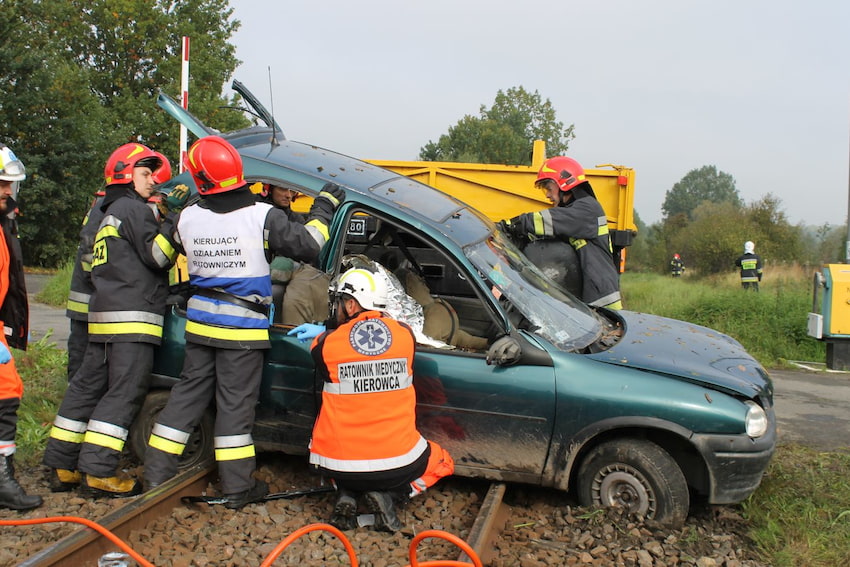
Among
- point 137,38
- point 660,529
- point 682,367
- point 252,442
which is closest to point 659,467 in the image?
point 660,529

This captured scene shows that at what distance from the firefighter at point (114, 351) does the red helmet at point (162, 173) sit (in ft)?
0.85

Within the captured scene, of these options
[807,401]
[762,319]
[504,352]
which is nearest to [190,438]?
[504,352]

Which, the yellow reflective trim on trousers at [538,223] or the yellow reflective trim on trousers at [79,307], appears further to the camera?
the yellow reflective trim on trousers at [538,223]

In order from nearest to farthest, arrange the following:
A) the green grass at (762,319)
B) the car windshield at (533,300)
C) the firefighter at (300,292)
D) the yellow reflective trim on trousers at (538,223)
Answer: the car windshield at (533,300) < the firefighter at (300,292) < the yellow reflective trim on trousers at (538,223) < the green grass at (762,319)

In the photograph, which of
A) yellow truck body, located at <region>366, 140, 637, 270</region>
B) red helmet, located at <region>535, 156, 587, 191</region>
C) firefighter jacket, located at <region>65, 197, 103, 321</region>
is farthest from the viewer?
yellow truck body, located at <region>366, 140, 637, 270</region>

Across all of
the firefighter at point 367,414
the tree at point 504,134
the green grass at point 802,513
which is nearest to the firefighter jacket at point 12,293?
the firefighter at point 367,414

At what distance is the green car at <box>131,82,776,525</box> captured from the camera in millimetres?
3518

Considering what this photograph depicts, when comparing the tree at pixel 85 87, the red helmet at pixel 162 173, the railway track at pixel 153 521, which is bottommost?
the railway track at pixel 153 521

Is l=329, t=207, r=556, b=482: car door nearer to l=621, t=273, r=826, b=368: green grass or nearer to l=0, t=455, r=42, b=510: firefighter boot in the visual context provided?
l=0, t=455, r=42, b=510: firefighter boot

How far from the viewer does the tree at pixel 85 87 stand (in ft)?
57.7

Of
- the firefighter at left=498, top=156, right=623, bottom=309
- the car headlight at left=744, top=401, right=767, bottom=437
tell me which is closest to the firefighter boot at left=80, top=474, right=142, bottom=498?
the firefighter at left=498, top=156, right=623, bottom=309

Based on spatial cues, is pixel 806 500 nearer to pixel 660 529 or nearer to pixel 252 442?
pixel 660 529

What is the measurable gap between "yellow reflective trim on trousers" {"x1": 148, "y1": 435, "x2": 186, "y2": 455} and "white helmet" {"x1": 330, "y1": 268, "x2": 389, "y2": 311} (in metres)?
1.23

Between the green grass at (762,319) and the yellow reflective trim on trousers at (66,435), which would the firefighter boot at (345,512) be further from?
the green grass at (762,319)
